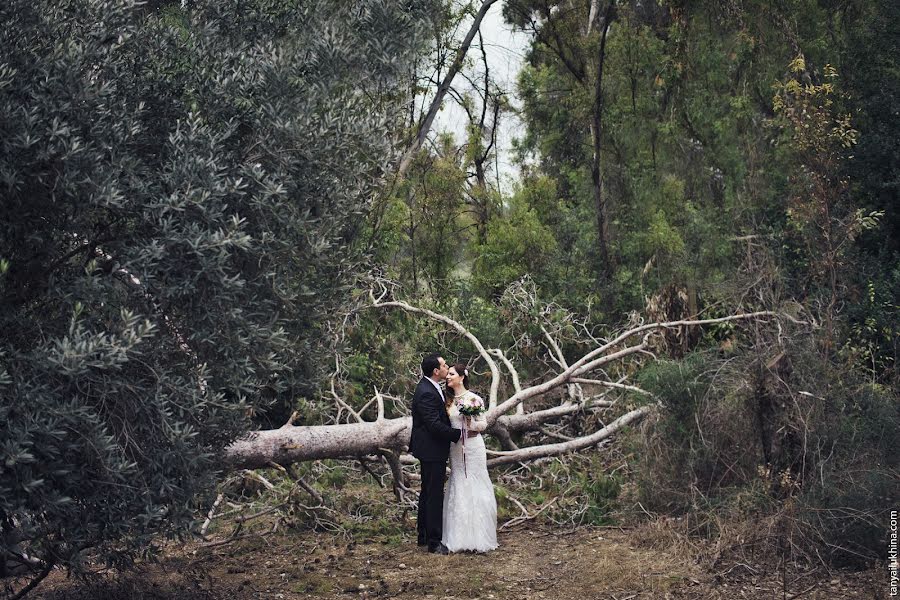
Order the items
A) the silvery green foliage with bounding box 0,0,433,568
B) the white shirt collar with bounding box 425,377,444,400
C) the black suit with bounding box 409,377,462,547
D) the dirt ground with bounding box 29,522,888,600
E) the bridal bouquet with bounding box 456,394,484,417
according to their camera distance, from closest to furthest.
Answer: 1. the silvery green foliage with bounding box 0,0,433,568
2. the dirt ground with bounding box 29,522,888,600
3. the bridal bouquet with bounding box 456,394,484,417
4. the black suit with bounding box 409,377,462,547
5. the white shirt collar with bounding box 425,377,444,400

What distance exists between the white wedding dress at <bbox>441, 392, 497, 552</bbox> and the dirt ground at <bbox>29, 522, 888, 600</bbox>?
0.17m

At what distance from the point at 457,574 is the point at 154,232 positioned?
13.3 ft

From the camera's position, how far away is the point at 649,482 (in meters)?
8.94

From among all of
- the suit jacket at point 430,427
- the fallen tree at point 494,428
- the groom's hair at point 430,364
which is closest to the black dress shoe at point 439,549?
the suit jacket at point 430,427

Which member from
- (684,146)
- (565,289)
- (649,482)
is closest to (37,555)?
(649,482)

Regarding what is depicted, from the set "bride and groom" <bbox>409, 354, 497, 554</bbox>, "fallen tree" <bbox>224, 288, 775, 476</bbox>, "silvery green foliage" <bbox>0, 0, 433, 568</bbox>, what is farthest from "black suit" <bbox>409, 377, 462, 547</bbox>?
"silvery green foliage" <bbox>0, 0, 433, 568</bbox>

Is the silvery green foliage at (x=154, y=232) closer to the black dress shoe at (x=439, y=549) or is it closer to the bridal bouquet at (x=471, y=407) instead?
the bridal bouquet at (x=471, y=407)

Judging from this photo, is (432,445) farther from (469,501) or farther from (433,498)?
(469,501)

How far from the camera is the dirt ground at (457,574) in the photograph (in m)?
7.16

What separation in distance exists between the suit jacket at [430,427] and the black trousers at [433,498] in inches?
3.9

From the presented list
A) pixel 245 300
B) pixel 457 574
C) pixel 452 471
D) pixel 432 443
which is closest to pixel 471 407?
pixel 432 443

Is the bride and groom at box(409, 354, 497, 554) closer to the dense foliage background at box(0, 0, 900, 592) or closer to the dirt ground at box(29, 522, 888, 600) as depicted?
the dirt ground at box(29, 522, 888, 600)

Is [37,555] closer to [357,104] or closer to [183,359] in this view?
[183,359]

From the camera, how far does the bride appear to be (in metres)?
8.80
